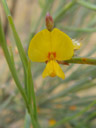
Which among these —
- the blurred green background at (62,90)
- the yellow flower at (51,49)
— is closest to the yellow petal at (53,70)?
the yellow flower at (51,49)

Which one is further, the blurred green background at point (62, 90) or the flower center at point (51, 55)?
the blurred green background at point (62, 90)

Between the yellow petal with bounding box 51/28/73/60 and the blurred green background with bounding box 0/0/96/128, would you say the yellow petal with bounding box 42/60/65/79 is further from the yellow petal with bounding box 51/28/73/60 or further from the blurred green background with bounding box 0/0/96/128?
the blurred green background with bounding box 0/0/96/128

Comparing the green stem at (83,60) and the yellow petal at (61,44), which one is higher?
the yellow petal at (61,44)

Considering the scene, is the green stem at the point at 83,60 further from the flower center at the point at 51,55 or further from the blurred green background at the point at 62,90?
the blurred green background at the point at 62,90

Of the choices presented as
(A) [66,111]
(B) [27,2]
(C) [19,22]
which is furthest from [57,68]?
(B) [27,2]

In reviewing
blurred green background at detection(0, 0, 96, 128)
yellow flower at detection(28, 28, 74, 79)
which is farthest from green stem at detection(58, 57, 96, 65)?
blurred green background at detection(0, 0, 96, 128)

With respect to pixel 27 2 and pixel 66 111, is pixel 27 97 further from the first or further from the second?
pixel 27 2

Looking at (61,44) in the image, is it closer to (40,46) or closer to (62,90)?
(40,46)

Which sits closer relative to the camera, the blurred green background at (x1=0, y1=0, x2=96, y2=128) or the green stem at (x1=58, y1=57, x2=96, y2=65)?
the green stem at (x1=58, y1=57, x2=96, y2=65)
